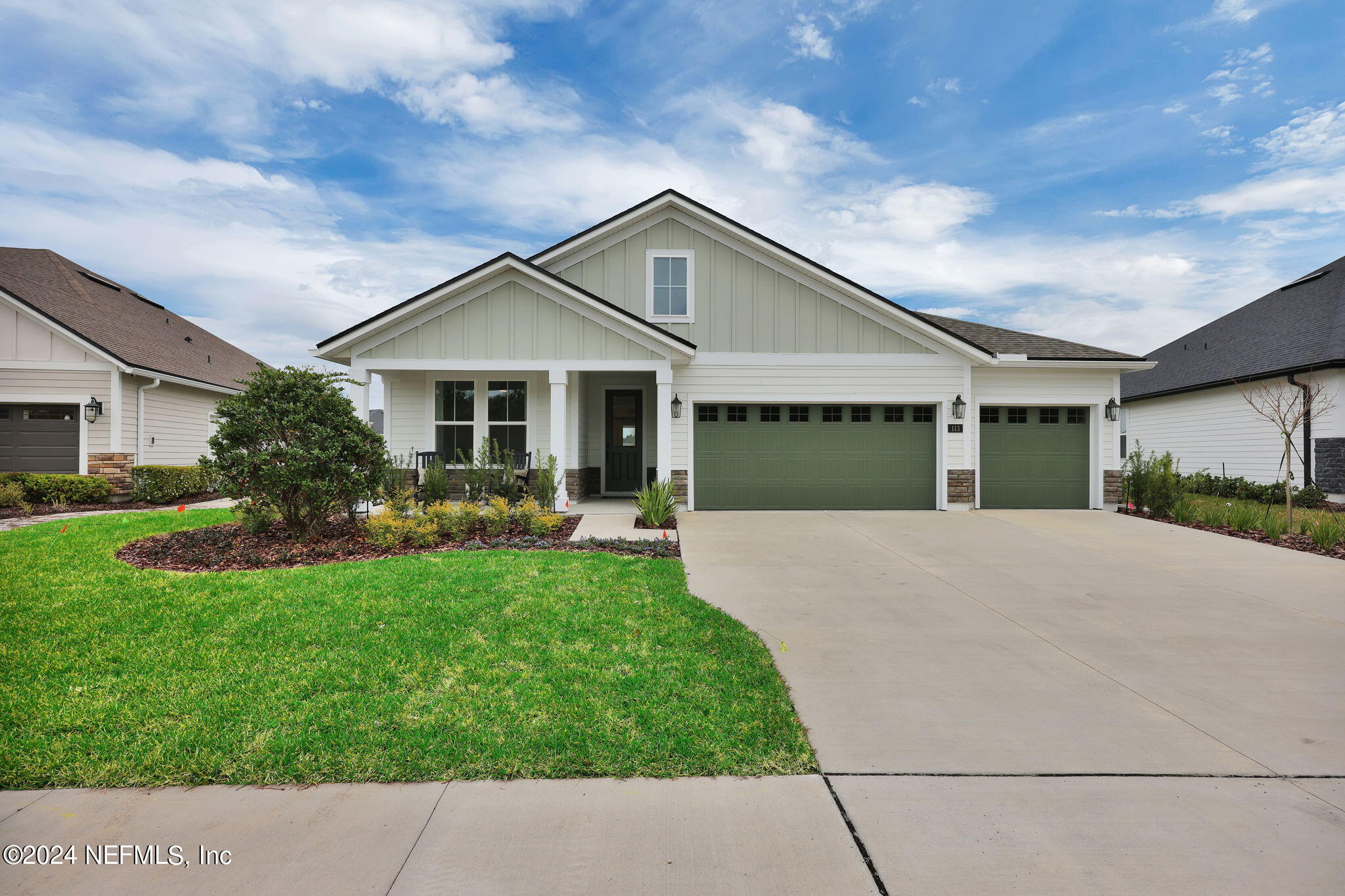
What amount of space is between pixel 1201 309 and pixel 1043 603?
77.4 feet

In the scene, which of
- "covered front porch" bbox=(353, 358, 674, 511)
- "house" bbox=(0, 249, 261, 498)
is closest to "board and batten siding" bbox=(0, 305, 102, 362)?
"house" bbox=(0, 249, 261, 498)

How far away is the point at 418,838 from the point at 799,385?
1103cm

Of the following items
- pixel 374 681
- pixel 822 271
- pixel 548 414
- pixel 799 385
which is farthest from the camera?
pixel 548 414

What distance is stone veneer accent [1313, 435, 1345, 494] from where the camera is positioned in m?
13.9

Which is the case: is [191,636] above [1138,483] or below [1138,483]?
below

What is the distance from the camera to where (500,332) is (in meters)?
10.8

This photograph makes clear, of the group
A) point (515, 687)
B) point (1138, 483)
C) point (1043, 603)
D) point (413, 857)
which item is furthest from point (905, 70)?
point (413, 857)

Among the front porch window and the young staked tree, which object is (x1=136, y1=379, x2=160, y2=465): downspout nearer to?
the front porch window

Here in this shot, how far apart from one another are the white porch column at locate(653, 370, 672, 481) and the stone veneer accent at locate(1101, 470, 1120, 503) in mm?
9326

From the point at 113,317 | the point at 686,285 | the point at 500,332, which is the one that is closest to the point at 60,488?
the point at 113,317

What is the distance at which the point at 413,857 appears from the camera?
2166mm

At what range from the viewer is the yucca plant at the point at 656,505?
9930mm

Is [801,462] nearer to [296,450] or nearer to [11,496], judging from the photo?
[296,450]

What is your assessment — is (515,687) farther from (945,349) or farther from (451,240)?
(451,240)
